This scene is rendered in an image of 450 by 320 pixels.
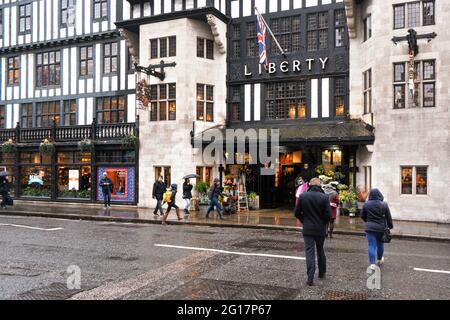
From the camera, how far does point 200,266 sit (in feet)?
28.9

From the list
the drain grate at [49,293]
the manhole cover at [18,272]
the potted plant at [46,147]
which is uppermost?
the potted plant at [46,147]

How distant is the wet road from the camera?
702cm

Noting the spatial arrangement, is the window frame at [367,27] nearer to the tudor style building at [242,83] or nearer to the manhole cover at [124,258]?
the tudor style building at [242,83]

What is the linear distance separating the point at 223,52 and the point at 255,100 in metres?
2.94

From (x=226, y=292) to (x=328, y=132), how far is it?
1250cm

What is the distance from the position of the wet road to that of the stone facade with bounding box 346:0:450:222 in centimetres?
462

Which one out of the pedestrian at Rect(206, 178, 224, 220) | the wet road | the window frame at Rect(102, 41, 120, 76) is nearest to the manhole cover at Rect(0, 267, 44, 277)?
the wet road

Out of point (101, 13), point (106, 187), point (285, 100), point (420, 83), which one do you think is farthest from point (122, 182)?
point (420, 83)

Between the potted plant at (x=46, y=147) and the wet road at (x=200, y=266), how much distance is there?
11.1 m

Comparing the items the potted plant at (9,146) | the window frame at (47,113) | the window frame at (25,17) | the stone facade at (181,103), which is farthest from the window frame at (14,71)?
the stone facade at (181,103)

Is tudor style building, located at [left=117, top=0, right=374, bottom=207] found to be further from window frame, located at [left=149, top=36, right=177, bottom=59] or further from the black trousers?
the black trousers

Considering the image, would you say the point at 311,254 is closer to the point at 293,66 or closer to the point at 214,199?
Result: the point at 214,199

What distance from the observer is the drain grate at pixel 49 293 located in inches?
265
